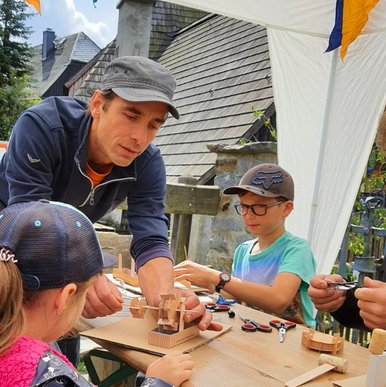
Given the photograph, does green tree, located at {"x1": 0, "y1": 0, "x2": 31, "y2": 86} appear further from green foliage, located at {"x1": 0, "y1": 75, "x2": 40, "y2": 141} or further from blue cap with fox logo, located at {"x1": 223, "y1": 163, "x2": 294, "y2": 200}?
blue cap with fox logo, located at {"x1": 223, "y1": 163, "x2": 294, "y2": 200}

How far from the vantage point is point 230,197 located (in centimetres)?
405

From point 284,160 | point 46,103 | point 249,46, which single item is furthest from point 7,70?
point 46,103

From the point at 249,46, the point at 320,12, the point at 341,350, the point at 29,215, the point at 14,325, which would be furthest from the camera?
the point at 249,46

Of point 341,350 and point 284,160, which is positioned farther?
point 284,160

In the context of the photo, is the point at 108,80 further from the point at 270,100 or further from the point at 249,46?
the point at 249,46

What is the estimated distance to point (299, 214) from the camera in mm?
3908

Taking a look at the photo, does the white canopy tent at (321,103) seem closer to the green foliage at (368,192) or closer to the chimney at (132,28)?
the green foliage at (368,192)

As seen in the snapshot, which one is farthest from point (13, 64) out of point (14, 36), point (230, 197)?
point (230, 197)

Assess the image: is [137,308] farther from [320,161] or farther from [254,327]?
[320,161]

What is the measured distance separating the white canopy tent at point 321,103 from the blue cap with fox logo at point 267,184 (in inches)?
56.7

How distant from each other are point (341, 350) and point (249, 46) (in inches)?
320

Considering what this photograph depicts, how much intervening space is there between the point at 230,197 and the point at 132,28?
10.4ft

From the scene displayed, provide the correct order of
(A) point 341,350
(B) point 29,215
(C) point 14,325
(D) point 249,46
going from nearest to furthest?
(C) point 14,325 < (B) point 29,215 < (A) point 341,350 < (D) point 249,46

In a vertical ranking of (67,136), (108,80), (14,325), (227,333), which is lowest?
(227,333)
